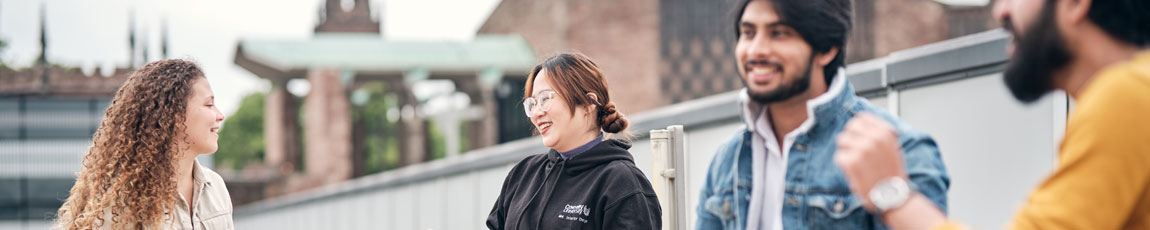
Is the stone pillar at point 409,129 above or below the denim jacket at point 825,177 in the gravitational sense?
below

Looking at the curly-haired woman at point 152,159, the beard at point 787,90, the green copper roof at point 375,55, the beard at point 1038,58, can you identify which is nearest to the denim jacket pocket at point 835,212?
the beard at point 787,90

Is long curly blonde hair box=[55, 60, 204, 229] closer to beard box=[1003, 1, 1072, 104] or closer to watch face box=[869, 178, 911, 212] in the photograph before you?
watch face box=[869, 178, 911, 212]

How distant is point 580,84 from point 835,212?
1432 millimetres

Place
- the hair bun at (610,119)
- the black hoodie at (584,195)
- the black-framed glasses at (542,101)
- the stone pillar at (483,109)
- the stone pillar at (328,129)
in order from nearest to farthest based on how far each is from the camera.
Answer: the black hoodie at (584,195) < the black-framed glasses at (542,101) < the hair bun at (610,119) < the stone pillar at (328,129) < the stone pillar at (483,109)

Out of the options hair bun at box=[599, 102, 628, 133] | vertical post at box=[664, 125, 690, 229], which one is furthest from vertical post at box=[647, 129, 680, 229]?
hair bun at box=[599, 102, 628, 133]

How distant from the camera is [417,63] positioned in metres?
27.9

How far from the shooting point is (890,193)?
1725 mm

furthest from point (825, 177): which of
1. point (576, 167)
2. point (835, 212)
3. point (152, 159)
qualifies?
point (152, 159)

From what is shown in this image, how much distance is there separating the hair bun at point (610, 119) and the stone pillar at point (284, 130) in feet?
87.2

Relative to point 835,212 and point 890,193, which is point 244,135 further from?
point 890,193

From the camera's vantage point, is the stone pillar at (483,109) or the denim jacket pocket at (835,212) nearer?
the denim jacket pocket at (835,212)

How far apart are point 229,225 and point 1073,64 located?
286cm

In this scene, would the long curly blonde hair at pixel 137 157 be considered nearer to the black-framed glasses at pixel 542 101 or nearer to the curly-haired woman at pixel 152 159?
the curly-haired woman at pixel 152 159

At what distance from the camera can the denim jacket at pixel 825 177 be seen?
199 centimetres
